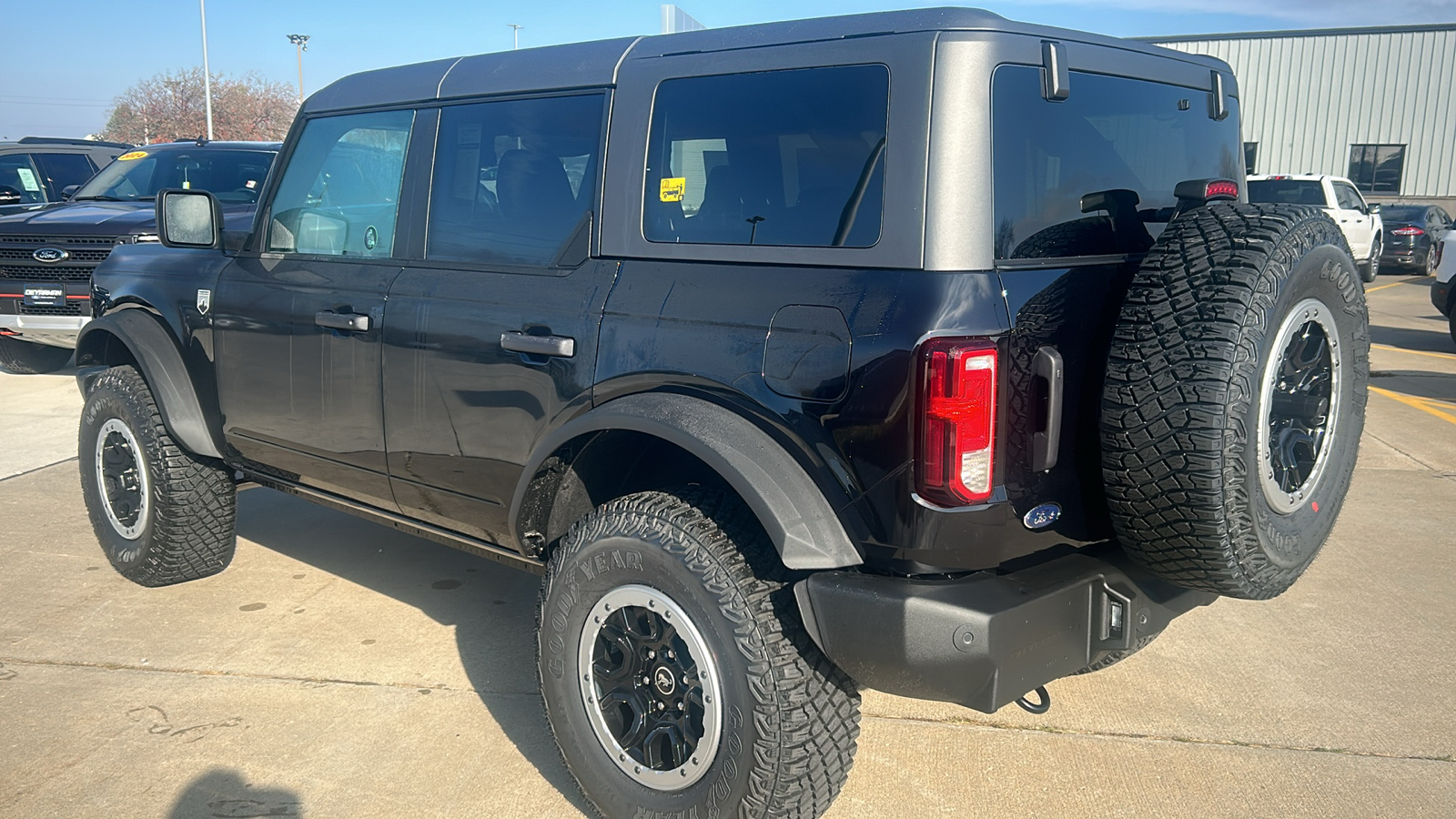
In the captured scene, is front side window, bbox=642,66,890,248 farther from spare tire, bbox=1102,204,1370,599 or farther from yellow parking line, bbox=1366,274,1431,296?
yellow parking line, bbox=1366,274,1431,296

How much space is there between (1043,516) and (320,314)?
244 centimetres

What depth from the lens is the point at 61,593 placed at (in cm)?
473

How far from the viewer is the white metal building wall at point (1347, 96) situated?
30.1 metres

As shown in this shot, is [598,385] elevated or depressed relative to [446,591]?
elevated

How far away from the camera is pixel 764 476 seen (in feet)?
8.28

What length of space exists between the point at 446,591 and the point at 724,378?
259 cm

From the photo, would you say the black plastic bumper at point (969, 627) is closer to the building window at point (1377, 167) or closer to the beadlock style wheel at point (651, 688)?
the beadlock style wheel at point (651, 688)

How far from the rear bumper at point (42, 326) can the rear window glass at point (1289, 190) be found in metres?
15.8

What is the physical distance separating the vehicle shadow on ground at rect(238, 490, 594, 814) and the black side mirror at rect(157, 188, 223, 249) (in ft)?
5.22

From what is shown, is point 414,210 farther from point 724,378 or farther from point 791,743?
point 791,743

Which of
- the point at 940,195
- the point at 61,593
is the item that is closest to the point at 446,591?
the point at 61,593

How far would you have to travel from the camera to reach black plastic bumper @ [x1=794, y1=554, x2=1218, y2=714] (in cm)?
238

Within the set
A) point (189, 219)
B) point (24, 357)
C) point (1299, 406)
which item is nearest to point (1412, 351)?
point (1299, 406)

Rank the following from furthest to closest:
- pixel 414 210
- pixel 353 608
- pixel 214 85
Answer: pixel 214 85
pixel 353 608
pixel 414 210
